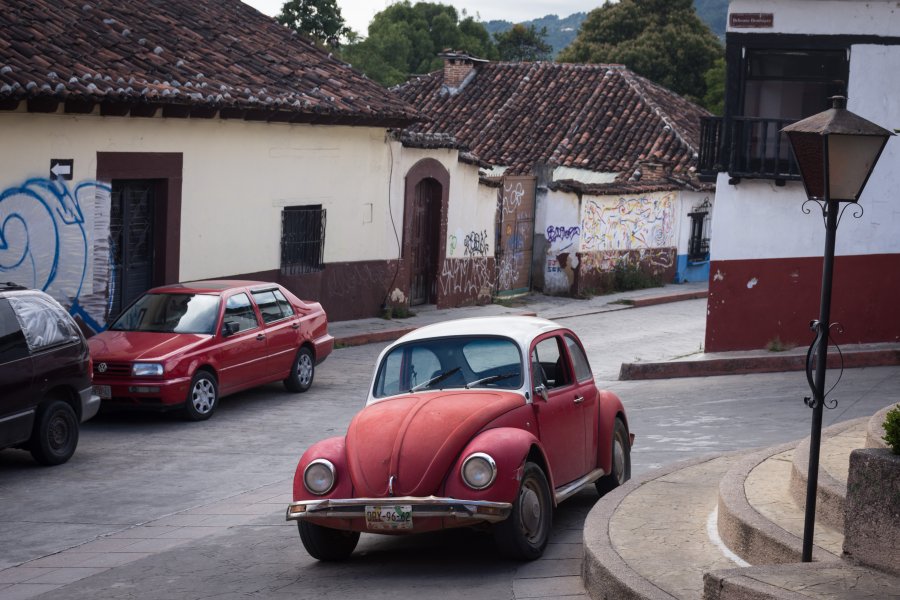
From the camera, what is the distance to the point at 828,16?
1848 centimetres

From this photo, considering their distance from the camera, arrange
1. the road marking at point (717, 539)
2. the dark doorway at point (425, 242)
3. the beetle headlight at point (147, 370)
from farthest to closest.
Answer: the dark doorway at point (425, 242) < the beetle headlight at point (147, 370) < the road marking at point (717, 539)

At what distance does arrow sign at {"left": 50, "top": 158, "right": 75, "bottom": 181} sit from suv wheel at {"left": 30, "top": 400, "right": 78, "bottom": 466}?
210 inches

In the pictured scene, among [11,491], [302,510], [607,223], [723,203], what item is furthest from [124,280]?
[607,223]

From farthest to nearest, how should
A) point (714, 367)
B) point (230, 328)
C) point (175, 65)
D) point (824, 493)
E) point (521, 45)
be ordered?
point (521, 45) < point (175, 65) < point (714, 367) < point (230, 328) < point (824, 493)

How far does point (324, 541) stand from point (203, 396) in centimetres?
639

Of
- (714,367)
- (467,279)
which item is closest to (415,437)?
(714,367)

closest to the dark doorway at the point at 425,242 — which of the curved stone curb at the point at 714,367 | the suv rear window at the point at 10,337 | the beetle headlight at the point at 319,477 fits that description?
the curved stone curb at the point at 714,367

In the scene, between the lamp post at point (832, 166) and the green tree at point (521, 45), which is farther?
the green tree at point (521, 45)

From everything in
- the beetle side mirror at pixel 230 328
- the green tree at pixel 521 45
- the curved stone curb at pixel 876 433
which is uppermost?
the green tree at pixel 521 45

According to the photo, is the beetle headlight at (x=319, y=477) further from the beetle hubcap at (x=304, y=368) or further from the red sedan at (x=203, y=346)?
the beetle hubcap at (x=304, y=368)

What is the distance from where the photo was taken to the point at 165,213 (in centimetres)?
1872

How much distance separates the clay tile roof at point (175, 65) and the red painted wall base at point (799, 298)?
746 cm

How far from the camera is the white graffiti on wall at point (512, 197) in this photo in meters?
28.3

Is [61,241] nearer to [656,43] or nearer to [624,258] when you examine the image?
[624,258]
